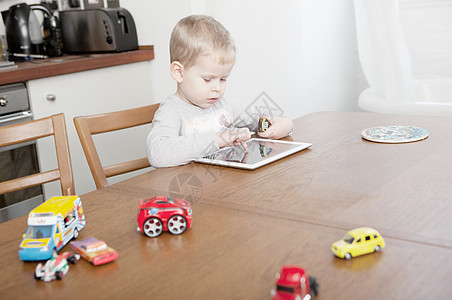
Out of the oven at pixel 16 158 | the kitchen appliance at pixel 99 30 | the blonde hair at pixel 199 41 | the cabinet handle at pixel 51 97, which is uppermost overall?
the kitchen appliance at pixel 99 30

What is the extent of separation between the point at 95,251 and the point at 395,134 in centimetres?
94

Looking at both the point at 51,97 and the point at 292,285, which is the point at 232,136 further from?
the point at 51,97

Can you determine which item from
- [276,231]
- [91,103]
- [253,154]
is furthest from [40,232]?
[91,103]

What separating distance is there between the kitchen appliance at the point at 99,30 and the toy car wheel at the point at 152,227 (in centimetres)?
192

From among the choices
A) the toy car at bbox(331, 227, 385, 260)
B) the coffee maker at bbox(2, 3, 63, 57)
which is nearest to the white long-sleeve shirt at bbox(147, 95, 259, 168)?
the toy car at bbox(331, 227, 385, 260)

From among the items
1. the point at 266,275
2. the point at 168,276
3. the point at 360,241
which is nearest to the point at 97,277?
the point at 168,276

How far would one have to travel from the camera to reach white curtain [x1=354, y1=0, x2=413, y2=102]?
266 centimetres

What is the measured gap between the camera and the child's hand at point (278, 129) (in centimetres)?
153

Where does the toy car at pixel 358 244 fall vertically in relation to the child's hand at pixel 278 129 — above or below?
below

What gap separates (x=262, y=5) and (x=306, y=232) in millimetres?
1966

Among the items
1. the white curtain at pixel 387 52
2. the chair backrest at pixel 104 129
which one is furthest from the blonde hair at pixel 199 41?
the white curtain at pixel 387 52

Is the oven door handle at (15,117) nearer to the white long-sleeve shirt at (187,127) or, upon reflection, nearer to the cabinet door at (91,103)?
the cabinet door at (91,103)

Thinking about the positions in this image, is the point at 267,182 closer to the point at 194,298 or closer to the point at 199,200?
the point at 199,200

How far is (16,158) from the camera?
2232 millimetres
